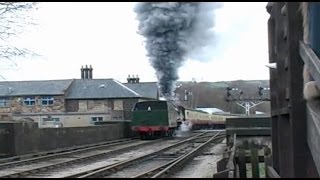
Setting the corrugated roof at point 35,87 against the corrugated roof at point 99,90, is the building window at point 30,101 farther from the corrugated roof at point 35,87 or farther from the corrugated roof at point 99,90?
the corrugated roof at point 99,90

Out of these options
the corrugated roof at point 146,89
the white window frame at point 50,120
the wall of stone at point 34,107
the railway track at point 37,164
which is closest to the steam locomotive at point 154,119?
the railway track at point 37,164

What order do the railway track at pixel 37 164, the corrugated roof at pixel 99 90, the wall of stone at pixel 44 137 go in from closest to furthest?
the railway track at pixel 37 164
the wall of stone at pixel 44 137
the corrugated roof at pixel 99 90

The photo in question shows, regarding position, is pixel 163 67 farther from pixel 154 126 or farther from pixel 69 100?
pixel 69 100

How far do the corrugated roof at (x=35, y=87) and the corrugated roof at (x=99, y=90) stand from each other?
1412 millimetres

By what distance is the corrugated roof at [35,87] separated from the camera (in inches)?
2916

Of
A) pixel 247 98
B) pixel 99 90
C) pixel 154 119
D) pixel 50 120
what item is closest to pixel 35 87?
pixel 50 120

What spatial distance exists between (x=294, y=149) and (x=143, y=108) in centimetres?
3666

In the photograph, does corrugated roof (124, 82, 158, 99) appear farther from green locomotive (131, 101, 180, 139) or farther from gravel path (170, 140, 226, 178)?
gravel path (170, 140, 226, 178)

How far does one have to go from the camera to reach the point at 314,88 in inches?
132

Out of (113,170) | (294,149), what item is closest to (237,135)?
(113,170)

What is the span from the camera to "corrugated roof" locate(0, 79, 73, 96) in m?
74.1

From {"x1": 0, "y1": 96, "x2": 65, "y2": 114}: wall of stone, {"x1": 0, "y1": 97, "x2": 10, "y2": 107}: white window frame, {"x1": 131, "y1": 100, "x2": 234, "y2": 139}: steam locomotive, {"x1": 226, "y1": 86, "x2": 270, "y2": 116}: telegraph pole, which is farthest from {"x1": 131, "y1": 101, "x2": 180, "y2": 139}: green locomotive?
{"x1": 0, "y1": 97, "x2": 10, "y2": 107}: white window frame

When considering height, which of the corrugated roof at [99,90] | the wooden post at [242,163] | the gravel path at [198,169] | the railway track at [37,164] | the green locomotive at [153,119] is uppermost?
the corrugated roof at [99,90]

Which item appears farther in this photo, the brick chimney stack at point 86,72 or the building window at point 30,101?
the brick chimney stack at point 86,72
